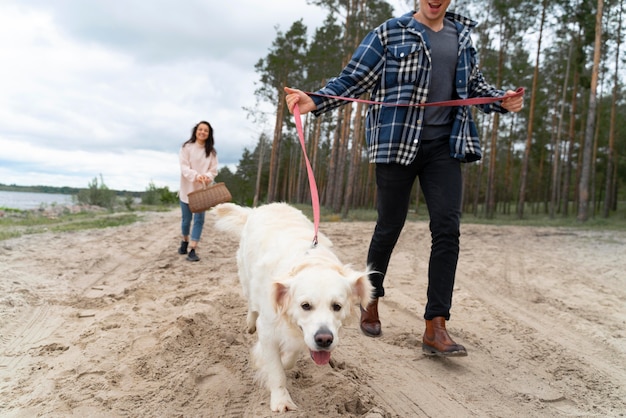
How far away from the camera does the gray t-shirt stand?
11.1 ft

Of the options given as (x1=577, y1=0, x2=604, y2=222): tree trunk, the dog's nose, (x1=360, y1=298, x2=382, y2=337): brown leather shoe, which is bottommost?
(x1=360, y1=298, x2=382, y2=337): brown leather shoe

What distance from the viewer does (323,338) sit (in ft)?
7.68

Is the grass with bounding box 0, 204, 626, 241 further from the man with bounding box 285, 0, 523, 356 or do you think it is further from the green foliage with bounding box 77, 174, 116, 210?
the man with bounding box 285, 0, 523, 356

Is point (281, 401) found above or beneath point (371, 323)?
beneath

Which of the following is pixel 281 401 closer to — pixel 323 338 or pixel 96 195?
pixel 323 338

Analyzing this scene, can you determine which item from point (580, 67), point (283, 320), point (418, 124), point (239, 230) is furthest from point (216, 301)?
point (580, 67)

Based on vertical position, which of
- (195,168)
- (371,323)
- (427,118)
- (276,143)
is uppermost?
(276,143)

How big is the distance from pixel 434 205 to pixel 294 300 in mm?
1431

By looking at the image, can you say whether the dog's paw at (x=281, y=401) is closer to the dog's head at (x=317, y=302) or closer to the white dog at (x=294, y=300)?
the white dog at (x=294, y=300)

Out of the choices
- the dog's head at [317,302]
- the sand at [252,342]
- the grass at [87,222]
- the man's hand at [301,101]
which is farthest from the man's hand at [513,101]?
the grass at [87,222]

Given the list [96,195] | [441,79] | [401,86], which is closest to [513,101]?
[441,79]

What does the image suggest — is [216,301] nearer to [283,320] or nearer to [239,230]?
[239,230]

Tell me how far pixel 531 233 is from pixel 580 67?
1670 cm

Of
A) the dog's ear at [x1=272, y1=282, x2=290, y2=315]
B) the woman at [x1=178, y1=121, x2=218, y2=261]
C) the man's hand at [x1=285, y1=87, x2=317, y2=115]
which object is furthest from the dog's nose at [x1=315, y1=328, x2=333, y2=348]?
the woman at [x1=178, y1=121, x2=218, y2=261]
